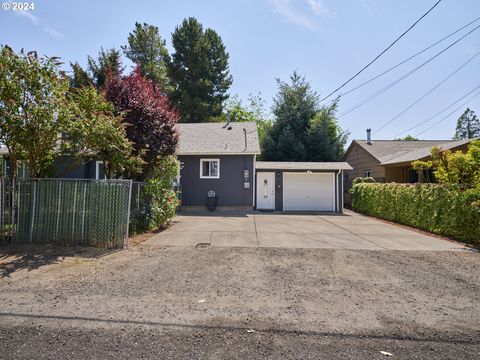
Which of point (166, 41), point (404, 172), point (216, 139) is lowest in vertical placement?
point (404, 172)

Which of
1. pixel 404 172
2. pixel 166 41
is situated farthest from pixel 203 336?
pixel 166 41

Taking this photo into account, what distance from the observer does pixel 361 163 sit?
→ 874 inches

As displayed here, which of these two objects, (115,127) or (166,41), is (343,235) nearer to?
(115,127)

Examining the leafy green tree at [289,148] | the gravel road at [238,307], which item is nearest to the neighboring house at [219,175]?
the leafy green tree at [289,148]

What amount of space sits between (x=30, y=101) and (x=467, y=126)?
71.0 m

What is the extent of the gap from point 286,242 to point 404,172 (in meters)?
14.4

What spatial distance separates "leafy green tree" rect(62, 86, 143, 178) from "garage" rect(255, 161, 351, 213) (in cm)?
833

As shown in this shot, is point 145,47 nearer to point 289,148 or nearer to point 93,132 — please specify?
point 289,148

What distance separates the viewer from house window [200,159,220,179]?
48.0 ft

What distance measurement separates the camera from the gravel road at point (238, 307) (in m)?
2.83

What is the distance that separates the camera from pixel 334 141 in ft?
77.8

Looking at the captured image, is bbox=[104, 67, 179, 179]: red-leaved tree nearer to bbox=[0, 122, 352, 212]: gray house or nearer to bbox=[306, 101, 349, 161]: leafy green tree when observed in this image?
bbox=[0, 122, 352, 212]: gray house

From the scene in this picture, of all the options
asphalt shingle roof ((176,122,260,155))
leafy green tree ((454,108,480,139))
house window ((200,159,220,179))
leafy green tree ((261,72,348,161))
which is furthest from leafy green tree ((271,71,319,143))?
leafy green tree ((454,108,480,139))

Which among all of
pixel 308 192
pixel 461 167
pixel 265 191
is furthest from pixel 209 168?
pixel 461 167
